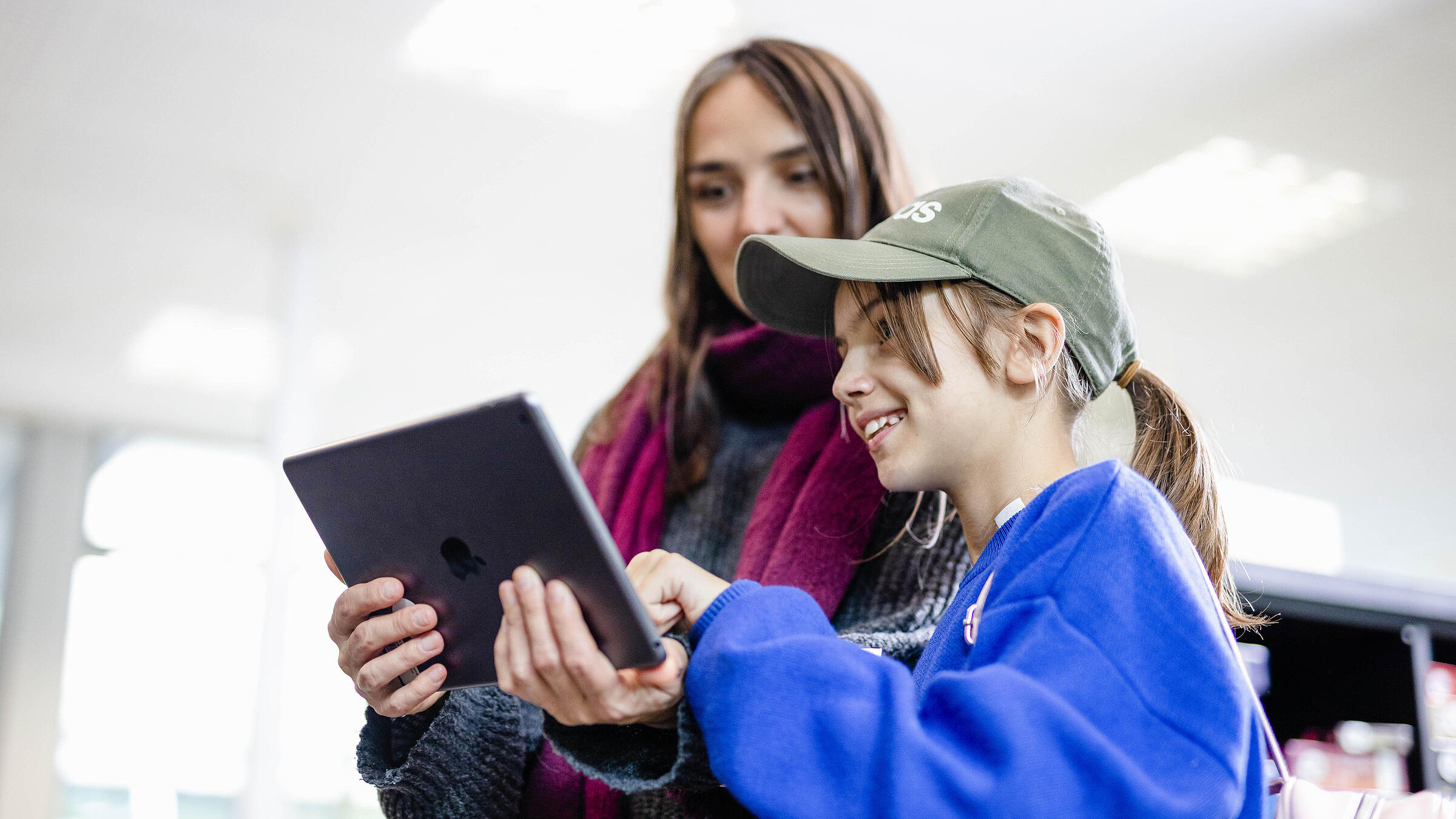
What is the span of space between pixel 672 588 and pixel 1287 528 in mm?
5122

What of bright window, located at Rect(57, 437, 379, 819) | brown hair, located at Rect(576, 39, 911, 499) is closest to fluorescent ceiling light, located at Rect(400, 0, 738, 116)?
brown hair, located at Rect(576, 39, 911, 499)

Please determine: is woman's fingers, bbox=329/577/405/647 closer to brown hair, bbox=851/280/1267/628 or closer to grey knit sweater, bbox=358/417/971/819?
grey knit sweater, bbox=358/417/971/819

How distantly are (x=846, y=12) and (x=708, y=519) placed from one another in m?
2.10

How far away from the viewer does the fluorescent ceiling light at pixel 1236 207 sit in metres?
3.53

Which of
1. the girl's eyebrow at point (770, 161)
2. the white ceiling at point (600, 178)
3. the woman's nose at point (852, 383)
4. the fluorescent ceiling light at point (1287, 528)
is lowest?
the fluorescent ceiling light at point (1287, 528)

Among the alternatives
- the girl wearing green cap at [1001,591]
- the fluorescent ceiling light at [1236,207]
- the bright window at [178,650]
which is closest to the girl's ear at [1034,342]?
the girl wearing green cap at [1001,591]

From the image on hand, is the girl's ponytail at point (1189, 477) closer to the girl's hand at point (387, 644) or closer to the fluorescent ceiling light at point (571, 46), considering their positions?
the girl's hand at point (387, 644)

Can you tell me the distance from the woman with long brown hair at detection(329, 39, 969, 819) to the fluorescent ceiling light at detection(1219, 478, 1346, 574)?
4.15 meters

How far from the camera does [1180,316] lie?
442cm

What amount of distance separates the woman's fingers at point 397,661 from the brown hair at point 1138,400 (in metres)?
0.40

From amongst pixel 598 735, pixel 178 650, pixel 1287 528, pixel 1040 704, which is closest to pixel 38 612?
pixel 178 650

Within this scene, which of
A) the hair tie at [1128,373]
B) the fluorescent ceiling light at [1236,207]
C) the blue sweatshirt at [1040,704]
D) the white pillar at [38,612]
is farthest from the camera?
the white pillar at [38,612]

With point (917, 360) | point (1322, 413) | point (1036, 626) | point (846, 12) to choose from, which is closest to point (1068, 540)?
point (1036, 626)

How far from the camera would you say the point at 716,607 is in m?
0.77
